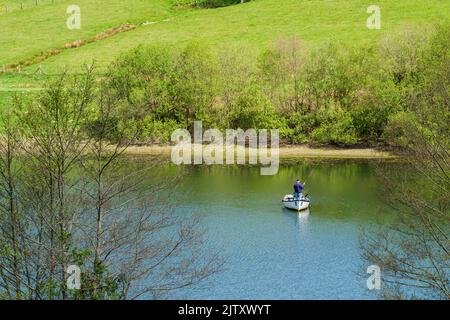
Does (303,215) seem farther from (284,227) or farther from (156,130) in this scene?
(156,130)

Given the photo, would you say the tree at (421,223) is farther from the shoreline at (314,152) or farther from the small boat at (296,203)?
the shoreline at (314,152)

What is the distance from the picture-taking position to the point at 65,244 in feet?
64.8

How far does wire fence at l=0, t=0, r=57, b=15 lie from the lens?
104 meters

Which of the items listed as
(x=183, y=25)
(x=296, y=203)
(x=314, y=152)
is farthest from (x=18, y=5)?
(x=296, y=203)

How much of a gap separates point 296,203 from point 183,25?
5682cm

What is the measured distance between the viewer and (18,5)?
344 ft

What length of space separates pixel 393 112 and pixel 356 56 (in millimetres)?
7413

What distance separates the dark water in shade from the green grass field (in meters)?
28.6

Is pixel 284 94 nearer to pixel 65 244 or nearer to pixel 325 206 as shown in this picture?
pixel 325 206

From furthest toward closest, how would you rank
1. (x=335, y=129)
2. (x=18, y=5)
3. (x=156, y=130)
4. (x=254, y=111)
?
(x=18, y=5), (x=156, y=130), (x=254, y=111), (x=335, y=129)

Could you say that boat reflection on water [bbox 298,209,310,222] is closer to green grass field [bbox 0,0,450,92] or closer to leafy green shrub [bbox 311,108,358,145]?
leafy green shrub [bbox 311,108,358,145]

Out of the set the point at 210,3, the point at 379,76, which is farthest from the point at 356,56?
the point at 210,3

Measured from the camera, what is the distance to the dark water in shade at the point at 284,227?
28.8 metres

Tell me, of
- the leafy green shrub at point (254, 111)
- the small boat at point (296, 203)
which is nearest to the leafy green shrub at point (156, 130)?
the leafy green shrub at point (254, 111)
